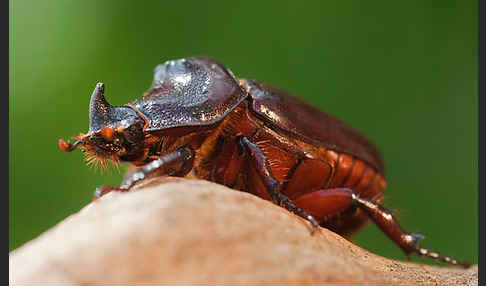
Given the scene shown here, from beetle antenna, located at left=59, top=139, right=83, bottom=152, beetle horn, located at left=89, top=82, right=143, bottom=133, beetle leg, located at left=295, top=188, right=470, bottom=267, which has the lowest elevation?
beetle leg, located at left=295, top=188, right=470, bottom=267

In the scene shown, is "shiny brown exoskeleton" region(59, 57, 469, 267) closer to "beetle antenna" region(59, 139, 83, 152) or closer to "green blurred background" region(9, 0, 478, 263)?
"beetle antenna" region(59, 139, 83, 152)

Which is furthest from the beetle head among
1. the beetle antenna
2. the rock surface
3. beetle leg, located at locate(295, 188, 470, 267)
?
beetle leg, located at locate(295, 188, 470, 267)

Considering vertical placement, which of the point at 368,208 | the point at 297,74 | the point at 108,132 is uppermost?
the point at 108,132

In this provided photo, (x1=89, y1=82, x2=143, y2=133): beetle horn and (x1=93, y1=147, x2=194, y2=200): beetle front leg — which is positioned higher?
(x1=89, y1=82, x2=143, y2=133): beetle horn

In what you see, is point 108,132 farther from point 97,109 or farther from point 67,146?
point 67,146

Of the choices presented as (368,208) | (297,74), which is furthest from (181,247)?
(297,74)

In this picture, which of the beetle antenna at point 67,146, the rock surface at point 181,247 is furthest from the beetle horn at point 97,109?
the rock surface at point 181,247

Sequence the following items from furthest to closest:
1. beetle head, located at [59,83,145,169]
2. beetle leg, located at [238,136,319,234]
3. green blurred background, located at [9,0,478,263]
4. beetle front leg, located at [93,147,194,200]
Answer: green blurred background, located at [9,0,478,263] → beetle head, located at [59,83,145,169] → beetle leg, located at [238,136,319,234] → beetle front leg, located at [93,147,194,200]
